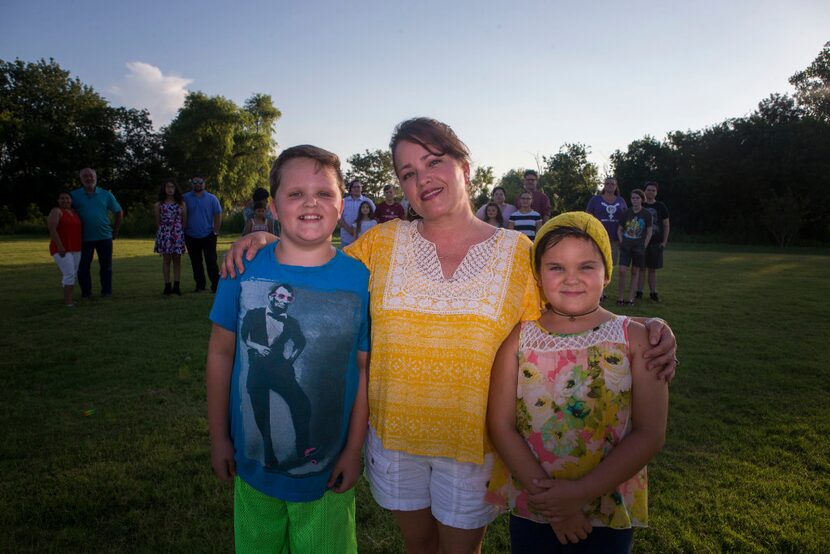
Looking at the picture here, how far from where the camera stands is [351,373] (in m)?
1.83

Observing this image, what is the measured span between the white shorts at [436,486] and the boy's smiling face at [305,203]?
2.73ft

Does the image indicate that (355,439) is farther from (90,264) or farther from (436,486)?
(90,264)

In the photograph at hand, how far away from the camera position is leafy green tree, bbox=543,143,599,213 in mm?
27594

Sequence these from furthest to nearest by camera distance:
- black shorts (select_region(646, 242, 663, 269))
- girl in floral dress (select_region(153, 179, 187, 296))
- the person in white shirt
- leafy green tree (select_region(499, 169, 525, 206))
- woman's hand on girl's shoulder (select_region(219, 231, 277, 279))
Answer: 1. leafy green tree (select_region(499, 169, 525, 206))
2. the person in white shirt
3. girl in floral dress (select_region(153, 179, 187, 296))
4. black shorts (select_region(646, 242, 663, 269))
5. woman's hand on girl's shoulder (select_region(219, 231, 277, 279))

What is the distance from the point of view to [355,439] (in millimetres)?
1857

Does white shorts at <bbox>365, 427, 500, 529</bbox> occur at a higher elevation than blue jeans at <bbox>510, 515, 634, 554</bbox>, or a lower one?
higher

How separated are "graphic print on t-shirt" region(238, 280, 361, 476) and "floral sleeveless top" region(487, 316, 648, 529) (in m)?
0.70

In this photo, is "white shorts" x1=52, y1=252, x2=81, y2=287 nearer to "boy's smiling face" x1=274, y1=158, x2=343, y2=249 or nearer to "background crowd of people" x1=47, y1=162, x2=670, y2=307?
"background crowd of people" x1=47, y1=162, x2=670, y2=307

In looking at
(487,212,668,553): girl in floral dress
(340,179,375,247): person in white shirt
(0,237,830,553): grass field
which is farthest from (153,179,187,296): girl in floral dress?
(487,212,668,553): girl in floral dress

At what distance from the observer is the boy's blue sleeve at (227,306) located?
180 centimetres

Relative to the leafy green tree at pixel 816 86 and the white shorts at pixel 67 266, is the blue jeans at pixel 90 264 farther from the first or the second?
the leafy green tree at pixel 816 86

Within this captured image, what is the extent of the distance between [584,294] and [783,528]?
7.15ft

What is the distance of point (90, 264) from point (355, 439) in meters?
8.96

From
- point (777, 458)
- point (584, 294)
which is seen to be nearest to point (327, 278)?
point (584, 294)
